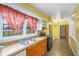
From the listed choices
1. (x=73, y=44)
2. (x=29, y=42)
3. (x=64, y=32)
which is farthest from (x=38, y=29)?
(x=73, y=44)

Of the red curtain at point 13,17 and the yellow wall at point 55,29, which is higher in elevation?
the red curtain at point 13,17

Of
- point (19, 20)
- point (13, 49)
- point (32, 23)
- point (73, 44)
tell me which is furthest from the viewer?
point (73, 44)

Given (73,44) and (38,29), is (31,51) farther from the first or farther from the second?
(73,44)

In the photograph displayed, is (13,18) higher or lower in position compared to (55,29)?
higher

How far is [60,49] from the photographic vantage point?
238 cm

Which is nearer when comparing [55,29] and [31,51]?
[31,51]

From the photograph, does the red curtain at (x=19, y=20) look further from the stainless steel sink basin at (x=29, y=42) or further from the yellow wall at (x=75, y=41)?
the yellow wall at (x=75, y=41)

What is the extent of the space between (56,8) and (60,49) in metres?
0.80

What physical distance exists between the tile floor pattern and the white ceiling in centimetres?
54

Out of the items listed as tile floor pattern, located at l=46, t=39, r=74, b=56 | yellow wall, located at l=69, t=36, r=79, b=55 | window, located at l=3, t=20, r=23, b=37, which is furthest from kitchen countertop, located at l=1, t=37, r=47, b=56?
yellow wall, located at l=69, t=36, r=79, b=55

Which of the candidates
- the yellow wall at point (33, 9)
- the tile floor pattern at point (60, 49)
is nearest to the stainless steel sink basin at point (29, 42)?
the tile floor pattern at point (60, 49)

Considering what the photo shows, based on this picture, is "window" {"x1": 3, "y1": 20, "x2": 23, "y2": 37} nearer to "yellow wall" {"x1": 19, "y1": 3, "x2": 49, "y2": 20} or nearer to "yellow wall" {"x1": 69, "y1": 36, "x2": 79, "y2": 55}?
"yellow wall" {"x1": 19, "y1": 3, "x2": 49, "y2": 20}

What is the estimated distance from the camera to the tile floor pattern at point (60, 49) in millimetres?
2264

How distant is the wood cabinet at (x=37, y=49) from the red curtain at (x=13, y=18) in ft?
1.45
